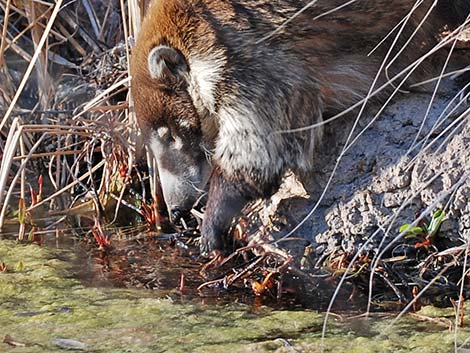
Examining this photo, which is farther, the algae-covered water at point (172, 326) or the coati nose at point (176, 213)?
the coati nose at point (176, 213)

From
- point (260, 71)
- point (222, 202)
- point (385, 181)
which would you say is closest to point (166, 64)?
point (260, 71)

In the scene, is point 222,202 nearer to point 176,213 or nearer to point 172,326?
point 176,213

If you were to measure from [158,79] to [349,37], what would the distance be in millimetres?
771

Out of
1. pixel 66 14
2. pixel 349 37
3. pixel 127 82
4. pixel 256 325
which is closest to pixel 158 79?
pixel 127 82

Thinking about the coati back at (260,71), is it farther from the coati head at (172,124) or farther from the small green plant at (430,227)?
the small green plant at (430,227)

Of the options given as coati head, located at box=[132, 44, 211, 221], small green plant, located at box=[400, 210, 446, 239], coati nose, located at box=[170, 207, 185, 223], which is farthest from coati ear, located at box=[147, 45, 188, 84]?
small green plant, located at box=[400, 210, 446, 239]

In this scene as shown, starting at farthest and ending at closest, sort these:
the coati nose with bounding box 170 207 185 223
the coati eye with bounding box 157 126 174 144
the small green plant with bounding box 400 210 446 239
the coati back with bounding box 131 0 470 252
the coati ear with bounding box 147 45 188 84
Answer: the coati nose with bounding box 170 207 185 223 → the coati eye with bounding box 157 126 174 144 → the coati ear with bounding box 147 45 188 84 → the coati back with bounding box 131 0 470 252 → the small green plant with bounding box 400 210 446 239

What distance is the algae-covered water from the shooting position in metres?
3.04

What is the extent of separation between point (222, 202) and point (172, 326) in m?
0.69

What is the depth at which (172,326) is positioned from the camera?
3275mm

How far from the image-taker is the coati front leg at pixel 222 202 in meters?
3.76

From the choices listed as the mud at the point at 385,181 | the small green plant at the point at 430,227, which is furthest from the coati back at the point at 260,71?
the small green plant at the point at 430,227

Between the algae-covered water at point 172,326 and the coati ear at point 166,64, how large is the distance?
849mm

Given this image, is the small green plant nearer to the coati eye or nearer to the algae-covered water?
the algae-covered water
